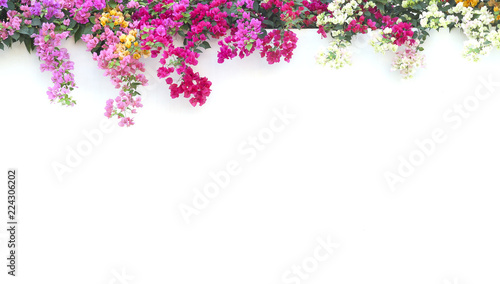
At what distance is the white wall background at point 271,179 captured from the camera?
8.00 ft

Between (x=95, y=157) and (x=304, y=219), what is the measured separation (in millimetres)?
1112

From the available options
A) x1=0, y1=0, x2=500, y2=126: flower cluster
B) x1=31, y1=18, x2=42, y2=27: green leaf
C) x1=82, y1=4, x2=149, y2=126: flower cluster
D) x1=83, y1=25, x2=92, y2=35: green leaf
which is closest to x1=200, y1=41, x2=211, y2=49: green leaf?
x1=0, y1=0, x2=500, y2=126: flower cluster

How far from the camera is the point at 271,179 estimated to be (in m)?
2.52

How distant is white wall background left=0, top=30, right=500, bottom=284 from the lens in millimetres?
2439

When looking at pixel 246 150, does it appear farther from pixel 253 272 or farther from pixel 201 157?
pixel 253 272

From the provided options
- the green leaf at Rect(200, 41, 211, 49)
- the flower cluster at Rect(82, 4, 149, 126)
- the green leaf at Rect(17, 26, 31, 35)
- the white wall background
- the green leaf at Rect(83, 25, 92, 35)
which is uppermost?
the green leaf at Rect(17, 26, 31, 35)

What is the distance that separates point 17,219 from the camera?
2430 millimetres

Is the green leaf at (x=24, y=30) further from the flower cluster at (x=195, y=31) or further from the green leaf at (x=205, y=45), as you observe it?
the green leaf at (x=205, y=45)

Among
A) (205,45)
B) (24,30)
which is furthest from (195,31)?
(24,30)

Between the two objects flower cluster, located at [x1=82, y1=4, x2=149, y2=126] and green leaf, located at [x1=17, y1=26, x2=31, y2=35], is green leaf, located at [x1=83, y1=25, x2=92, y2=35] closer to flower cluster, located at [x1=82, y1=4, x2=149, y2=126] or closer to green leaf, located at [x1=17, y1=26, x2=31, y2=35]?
flower cluster, located at [x1=82, y1=4, x2=149, y2=126]

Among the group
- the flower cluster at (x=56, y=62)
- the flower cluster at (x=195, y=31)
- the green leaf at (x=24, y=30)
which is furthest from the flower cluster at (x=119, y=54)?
the green leaf at (x=24, y=30)

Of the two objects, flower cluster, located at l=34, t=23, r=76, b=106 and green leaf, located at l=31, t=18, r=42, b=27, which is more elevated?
green leaf, located at l=31, t=18, r=42, b=27

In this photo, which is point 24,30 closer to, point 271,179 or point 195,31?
point 195,31

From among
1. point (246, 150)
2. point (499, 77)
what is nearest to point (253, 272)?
point (246, 150)
